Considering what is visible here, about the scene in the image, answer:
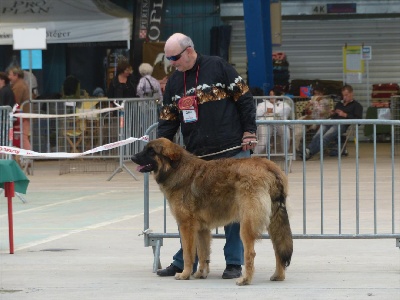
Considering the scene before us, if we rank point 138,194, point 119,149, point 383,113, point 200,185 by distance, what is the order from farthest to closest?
point 383,113, point 119,149, point 138,194, point 200,185

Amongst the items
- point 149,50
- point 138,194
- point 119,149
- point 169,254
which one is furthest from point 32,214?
point 149,50

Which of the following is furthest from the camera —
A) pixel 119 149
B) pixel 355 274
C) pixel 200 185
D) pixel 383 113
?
pixel 383 113

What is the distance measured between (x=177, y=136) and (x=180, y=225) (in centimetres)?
155

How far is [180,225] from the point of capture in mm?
9031

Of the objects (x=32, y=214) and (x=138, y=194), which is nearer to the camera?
(x=32, y=214)

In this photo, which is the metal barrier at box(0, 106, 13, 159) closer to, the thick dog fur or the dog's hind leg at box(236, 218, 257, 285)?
the thick dog fur

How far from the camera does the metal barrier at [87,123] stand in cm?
2017

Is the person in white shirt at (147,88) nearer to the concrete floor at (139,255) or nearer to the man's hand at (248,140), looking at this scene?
the concrete floor at (139,255)

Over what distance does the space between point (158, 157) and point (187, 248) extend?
0.77 metres

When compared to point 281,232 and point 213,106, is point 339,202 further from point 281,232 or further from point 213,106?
point 213,106

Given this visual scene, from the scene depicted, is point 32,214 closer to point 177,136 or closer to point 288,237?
point 177,136

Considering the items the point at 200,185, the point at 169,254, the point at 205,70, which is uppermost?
the point at 205,70

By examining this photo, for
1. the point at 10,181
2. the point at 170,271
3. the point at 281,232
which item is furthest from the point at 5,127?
the point at 281,232

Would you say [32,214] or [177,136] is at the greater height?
[177,136]
